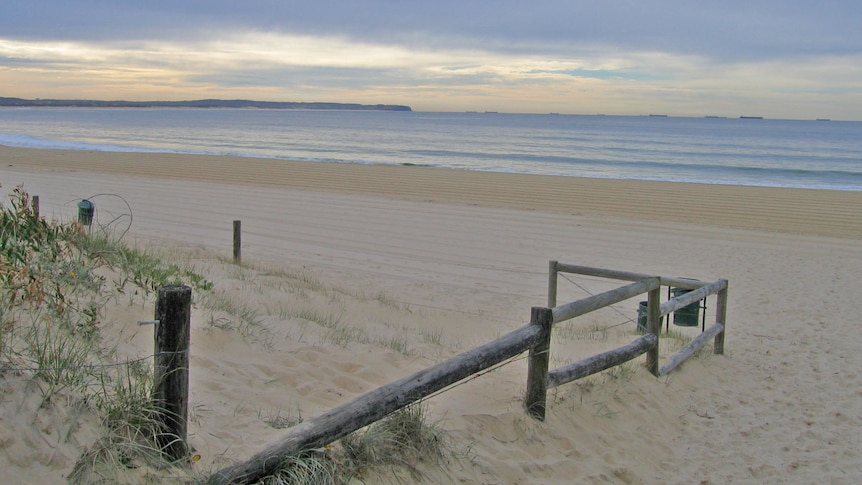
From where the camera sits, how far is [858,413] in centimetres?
650

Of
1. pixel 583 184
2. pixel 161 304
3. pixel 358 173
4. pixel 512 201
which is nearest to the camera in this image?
pixel 161 304

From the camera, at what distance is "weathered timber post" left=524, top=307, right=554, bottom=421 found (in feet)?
16.3

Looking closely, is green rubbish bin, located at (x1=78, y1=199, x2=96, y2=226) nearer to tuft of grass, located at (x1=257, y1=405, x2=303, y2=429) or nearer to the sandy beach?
the sandy beach

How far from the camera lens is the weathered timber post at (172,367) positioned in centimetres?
333

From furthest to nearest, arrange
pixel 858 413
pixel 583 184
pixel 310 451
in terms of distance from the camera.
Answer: pixel 583 184 → pixel 858 413 → pixel 310 451

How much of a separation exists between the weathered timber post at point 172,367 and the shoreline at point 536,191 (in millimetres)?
17309

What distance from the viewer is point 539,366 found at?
5.05 m

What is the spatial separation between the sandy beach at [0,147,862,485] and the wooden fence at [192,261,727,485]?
0.73ft

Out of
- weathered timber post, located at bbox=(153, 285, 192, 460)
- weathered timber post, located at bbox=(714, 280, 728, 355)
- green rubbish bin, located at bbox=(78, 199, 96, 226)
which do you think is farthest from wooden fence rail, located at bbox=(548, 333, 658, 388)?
green rubbish bin, located at bbox=(78, 199, 96, 226)

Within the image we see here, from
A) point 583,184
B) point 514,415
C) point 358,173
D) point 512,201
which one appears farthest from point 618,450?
point 358,173

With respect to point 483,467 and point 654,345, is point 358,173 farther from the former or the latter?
point 483,467

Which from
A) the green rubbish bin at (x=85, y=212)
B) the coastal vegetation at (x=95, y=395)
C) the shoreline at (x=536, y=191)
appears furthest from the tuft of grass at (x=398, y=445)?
the shoreline at (x=536, y=191)

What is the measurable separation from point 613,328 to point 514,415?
4.64m

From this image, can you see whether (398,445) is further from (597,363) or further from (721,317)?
(721,317)
